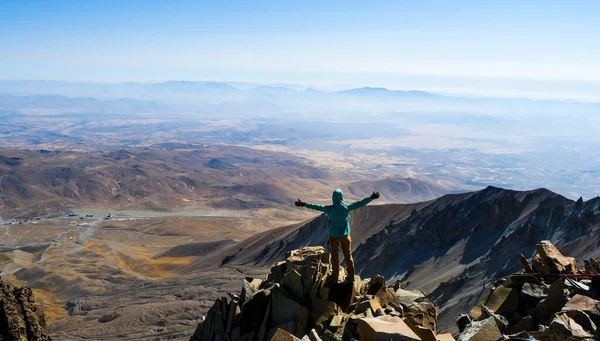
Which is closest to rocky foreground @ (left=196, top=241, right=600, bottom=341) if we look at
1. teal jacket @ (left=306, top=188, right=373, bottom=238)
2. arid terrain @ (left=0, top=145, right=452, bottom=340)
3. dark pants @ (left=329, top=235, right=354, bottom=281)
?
dark pants @ (left=329, top=235, right=354, bottom=281)

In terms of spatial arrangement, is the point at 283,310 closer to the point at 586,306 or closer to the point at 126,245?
the point at 586,306

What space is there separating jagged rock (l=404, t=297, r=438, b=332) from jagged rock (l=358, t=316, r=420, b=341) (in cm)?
289

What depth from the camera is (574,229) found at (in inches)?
1815

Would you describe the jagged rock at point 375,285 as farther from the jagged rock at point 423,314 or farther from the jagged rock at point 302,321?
the jagged rock at point 302,321

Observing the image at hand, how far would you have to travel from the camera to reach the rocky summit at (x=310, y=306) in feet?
43.6

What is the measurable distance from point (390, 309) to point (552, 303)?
13.7 feet

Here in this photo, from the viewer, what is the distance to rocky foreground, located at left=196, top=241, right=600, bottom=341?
10055mm

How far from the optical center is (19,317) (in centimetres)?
1828

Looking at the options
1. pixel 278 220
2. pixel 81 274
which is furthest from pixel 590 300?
pixel 278 220

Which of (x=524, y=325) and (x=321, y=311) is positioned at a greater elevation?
(x=524, y=325)

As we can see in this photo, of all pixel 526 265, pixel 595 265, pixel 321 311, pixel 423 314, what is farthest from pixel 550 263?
pixel 321 311

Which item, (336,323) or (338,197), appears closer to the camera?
(336,323)

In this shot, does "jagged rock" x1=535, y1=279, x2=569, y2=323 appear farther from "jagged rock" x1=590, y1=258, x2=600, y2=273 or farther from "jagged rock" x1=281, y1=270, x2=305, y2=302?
"jagged rock" x1=281, y1=270, x2=305, y2=302

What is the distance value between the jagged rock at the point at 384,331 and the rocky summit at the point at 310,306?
0.90 meters
